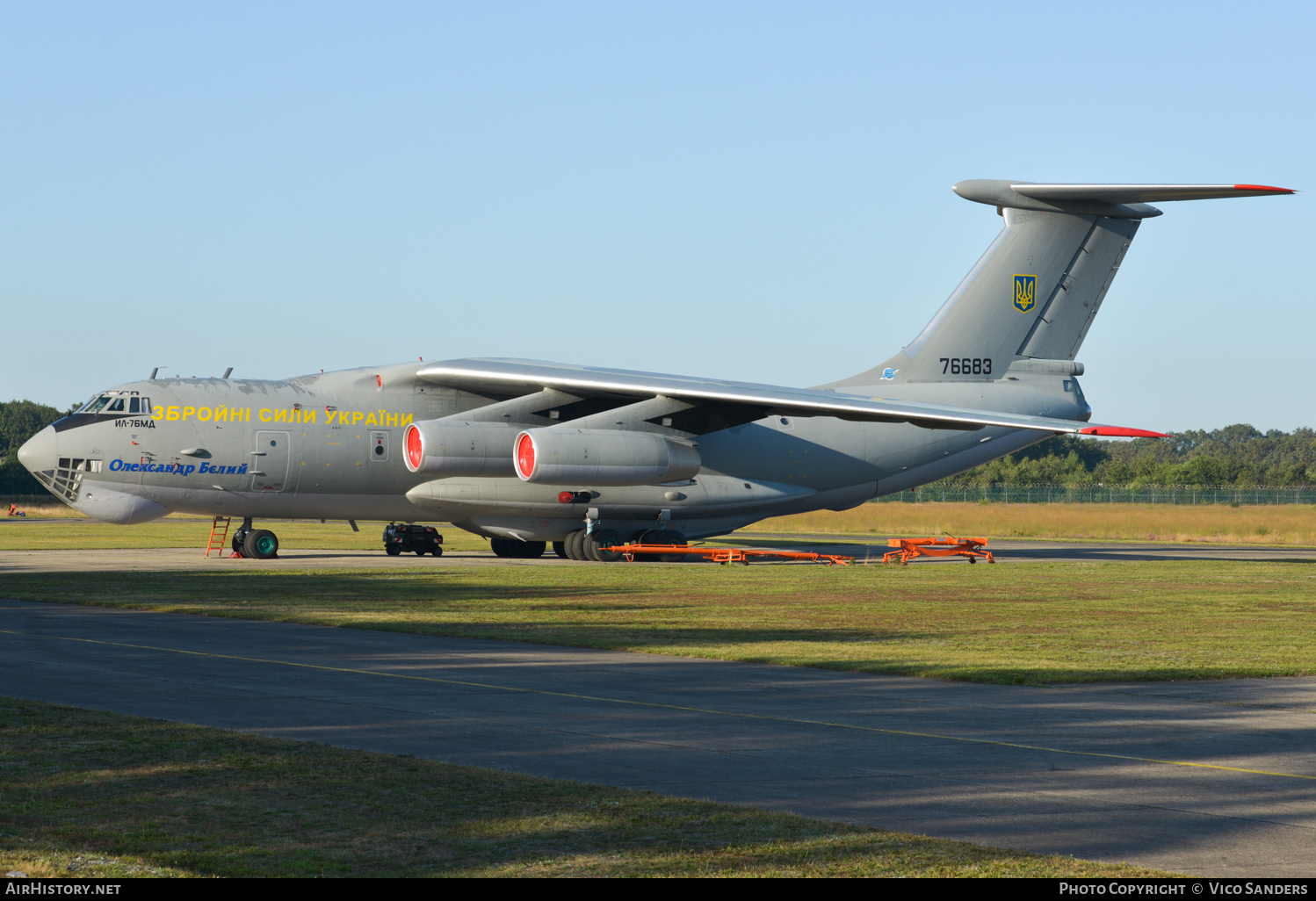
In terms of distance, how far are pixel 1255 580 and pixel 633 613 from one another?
39.5 ft

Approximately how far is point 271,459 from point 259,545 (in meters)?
2.09

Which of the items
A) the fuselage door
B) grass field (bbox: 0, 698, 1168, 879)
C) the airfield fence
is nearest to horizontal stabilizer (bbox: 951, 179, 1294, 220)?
the fuselage door

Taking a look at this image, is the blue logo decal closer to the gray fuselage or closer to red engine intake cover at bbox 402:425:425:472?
the gray fuselage

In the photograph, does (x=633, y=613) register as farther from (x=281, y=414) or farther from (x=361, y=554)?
(x=361, y=554)

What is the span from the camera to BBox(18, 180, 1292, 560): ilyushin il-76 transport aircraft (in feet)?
85.9

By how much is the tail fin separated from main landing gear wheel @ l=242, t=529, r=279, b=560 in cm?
1288

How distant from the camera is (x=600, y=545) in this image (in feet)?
93.2

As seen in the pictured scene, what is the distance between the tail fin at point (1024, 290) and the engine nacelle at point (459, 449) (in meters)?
8.70

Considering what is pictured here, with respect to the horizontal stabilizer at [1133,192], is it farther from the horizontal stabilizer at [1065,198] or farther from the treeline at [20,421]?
the treeline at [20,421]


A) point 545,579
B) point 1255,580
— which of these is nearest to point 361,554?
point 545,579

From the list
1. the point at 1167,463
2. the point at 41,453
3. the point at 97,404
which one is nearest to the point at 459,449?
the point at 97,404

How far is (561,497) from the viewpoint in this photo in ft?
91.5

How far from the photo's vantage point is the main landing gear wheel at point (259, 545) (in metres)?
27.6

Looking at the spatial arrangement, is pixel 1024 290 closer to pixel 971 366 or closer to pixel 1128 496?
pixel 971 366
